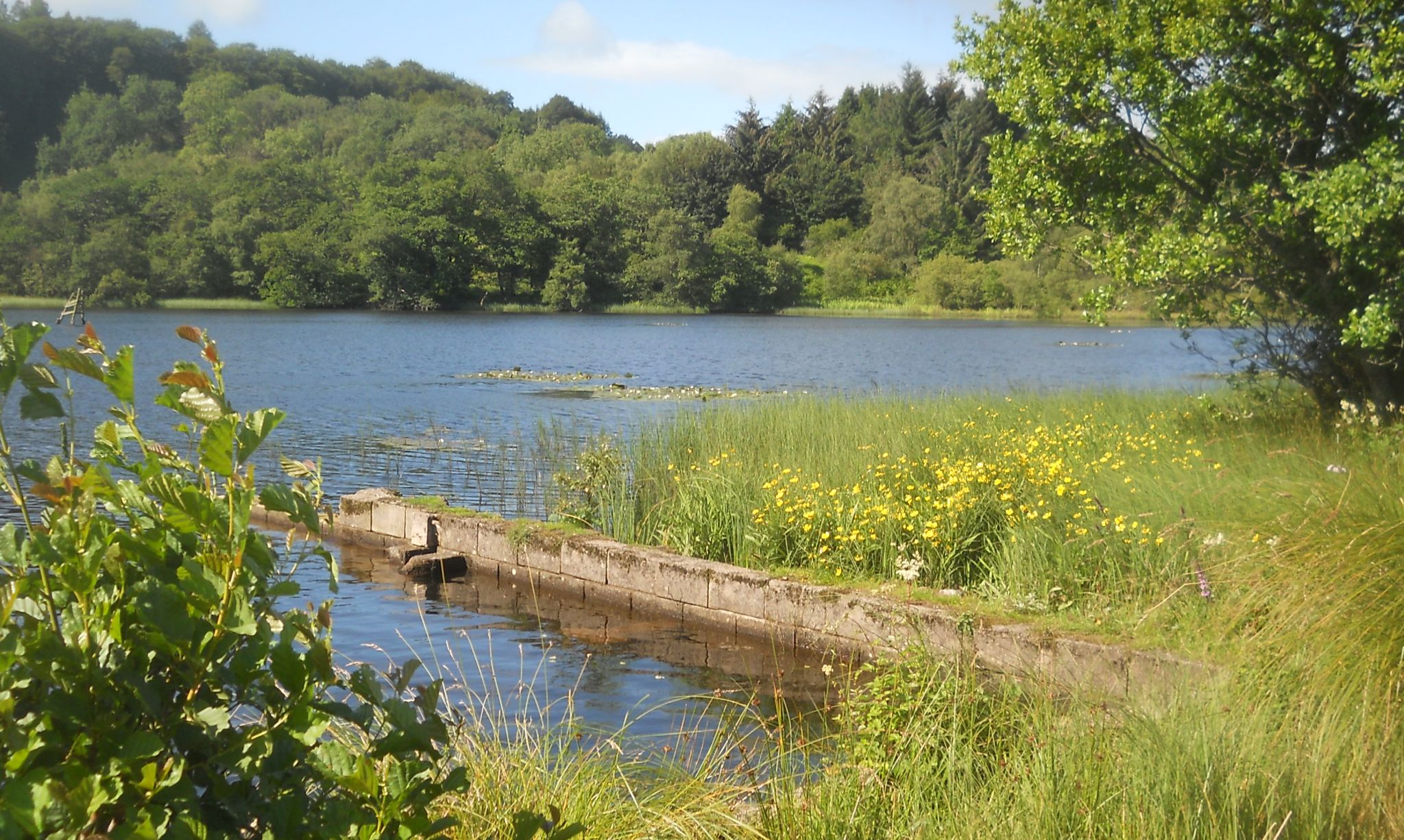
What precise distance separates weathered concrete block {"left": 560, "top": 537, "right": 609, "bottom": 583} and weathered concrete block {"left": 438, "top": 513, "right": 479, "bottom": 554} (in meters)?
1.12

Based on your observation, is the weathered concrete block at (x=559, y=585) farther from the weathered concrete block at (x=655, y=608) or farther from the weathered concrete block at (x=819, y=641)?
the weathered concrete block at (x=819, y=641)

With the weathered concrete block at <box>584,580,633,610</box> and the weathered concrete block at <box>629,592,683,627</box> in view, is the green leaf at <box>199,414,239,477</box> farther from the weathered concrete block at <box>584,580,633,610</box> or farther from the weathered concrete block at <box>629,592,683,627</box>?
the weathered concrete block at <box>584,580,633,610</box>

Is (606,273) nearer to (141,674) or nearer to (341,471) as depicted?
(341,471)

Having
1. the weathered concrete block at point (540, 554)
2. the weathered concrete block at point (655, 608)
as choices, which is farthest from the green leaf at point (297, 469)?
the weathered concrete block at point (540, 554)

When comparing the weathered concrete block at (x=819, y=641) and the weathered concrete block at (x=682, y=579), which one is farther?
the weathered concrete block at (x=682, y=579)

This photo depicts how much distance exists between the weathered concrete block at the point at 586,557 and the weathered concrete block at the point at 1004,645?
3279mm

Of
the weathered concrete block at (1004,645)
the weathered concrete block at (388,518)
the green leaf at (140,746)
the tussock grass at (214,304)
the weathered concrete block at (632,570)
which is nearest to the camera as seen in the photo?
the green leaf at (140,746)

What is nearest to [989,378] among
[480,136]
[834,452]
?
[834,452]

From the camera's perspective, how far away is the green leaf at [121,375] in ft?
6.28

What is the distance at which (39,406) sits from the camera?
1906 millimetres

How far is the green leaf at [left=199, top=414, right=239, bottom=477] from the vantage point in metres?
1.87

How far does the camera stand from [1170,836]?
2.91 metres

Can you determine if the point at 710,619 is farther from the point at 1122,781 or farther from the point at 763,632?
the point at 1122,781

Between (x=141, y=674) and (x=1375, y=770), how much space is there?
10.9 feet
